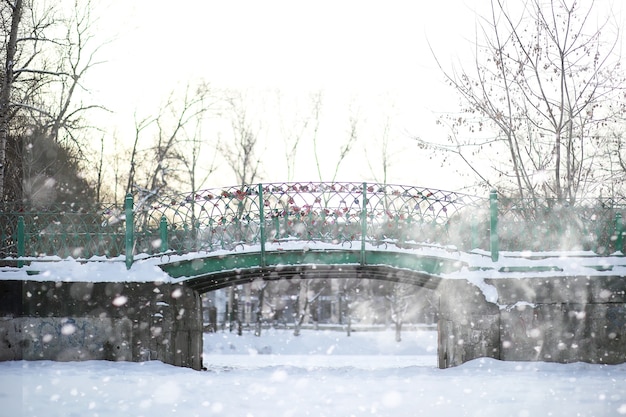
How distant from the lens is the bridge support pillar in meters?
11.8

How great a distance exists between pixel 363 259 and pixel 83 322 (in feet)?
16.0

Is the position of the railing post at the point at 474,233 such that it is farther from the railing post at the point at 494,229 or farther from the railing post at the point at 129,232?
the railing post at the point at 129,232

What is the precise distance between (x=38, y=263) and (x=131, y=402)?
4.73m

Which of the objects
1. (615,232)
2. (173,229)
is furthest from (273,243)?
(615,232)

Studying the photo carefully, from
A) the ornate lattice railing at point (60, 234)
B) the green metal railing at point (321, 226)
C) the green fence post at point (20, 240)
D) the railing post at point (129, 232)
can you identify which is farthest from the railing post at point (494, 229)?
the green fence post at point (20, 240)

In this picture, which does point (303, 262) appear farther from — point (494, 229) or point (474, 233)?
point (494, 229)

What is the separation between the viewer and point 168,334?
40.4ft

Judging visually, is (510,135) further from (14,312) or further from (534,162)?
(14,312)

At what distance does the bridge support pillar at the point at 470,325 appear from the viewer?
11797 millimetres

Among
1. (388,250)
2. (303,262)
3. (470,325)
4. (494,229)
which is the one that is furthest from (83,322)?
(494,229)

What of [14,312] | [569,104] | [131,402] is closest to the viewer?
[131,402]

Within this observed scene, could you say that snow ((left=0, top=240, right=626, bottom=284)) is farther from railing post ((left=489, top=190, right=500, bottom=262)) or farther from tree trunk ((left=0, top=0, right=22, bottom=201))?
tree trunk ((left=0, top=0, right=22, bottom=201))

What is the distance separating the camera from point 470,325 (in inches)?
468

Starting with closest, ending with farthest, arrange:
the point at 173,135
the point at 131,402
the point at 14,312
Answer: the point at 131,402 < the point at 14,312 < the point at 173,135
